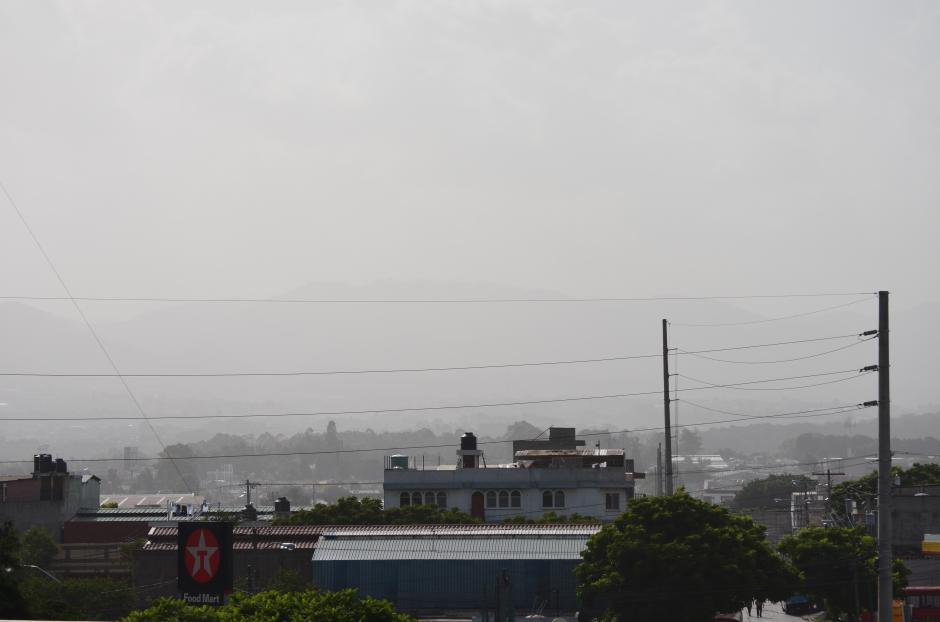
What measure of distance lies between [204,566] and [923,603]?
5079 cm

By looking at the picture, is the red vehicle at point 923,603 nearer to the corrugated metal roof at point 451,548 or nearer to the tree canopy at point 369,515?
the corrugated metal roof at point 451,548

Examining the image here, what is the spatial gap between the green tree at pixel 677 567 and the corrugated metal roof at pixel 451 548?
6.30 m

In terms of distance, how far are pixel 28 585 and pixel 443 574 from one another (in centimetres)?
2077

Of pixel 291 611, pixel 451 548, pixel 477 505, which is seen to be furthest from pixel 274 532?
pixel 291 611

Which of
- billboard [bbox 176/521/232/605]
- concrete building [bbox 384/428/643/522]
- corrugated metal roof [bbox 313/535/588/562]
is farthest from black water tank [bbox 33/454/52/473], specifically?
billboard [bbox 176/521/232/605]

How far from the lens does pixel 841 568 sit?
70.1m

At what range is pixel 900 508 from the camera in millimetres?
101625

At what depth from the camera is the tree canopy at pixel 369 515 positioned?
8619 centimetres

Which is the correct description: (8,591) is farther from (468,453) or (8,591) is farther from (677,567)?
(468,453)

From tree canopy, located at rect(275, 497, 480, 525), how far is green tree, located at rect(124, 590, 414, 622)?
56.0 meters

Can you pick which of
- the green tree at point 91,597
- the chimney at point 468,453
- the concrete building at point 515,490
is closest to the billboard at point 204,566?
the green tree at point 91,597

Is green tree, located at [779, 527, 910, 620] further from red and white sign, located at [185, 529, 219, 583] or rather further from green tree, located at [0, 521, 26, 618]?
green tree, located at [0, 521, 26, 618]

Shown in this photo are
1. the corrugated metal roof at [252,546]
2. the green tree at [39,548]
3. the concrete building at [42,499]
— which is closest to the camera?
the corrugated metal roof at [252,546]

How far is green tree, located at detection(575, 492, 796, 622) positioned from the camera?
2233 inches
